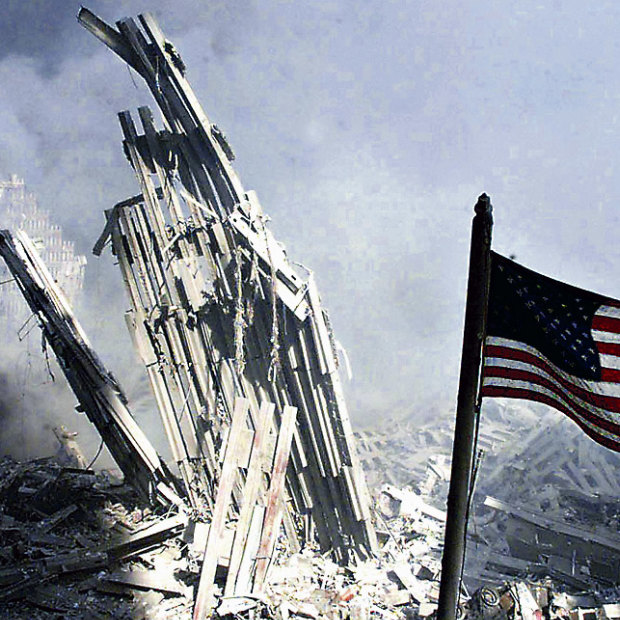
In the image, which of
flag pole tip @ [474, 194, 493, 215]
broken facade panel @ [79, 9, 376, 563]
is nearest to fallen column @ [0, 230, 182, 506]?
broken facade panel @ [79, 9, 376, 563]

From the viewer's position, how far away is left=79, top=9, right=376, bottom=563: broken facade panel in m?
7.96

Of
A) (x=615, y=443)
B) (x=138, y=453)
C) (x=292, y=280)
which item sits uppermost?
(x=292, y=280)

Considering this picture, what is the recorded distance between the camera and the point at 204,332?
336 inches

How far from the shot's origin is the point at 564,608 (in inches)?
251

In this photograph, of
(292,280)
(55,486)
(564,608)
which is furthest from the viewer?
(55,486)

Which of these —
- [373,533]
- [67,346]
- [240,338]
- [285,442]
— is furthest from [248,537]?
[67,346]

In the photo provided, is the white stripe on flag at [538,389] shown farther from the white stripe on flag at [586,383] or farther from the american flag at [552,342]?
the white stripe on flag at [586,383]

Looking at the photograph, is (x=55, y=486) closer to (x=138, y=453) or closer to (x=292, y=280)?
(x=138, y=453)

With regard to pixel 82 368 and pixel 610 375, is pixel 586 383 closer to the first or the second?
pixel 610 375

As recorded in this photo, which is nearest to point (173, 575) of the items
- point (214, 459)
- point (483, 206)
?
point (214, 459)

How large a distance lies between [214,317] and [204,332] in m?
0.27

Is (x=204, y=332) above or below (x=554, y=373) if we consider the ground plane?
above

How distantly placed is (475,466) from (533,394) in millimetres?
540

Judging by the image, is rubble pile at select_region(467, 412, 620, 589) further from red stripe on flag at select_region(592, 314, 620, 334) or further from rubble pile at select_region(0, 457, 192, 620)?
red stripe on flag at select_region(592, 314, 620, 334)
